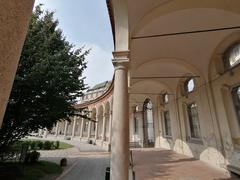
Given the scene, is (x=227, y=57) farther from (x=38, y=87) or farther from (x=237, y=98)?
(x=38, y=87)

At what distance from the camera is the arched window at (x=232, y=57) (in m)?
6.63

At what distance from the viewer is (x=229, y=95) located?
23.3ft

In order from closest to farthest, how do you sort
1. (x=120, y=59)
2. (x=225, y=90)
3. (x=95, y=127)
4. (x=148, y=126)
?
(x=120, y=59)
(x=225, y=90)
(x=148, y=126)
(x=95, y=127)

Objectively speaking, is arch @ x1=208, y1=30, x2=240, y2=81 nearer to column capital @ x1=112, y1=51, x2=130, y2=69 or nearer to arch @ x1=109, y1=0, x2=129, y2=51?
arch @ x1=109, y1=0, x2=129, y2=51

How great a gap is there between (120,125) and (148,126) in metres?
16.8

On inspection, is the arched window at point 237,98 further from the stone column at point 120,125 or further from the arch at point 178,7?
the stone column at point 120,125

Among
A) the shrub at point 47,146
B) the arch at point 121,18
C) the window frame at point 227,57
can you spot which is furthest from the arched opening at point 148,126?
the arch at point 121,18

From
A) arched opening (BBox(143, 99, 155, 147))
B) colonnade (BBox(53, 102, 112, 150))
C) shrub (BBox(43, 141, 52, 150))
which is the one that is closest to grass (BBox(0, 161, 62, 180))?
colonnade (BBox(53, 102, 112, 150))

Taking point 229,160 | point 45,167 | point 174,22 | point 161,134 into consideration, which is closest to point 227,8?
point 174,22

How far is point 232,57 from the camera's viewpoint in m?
6.95

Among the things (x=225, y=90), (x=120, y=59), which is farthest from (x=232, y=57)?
(x=120, y=59)

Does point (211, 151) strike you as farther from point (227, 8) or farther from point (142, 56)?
point (227, 8)

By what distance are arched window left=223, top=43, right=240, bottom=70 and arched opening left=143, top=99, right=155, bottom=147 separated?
463 inches

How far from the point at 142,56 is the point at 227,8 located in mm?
4105
